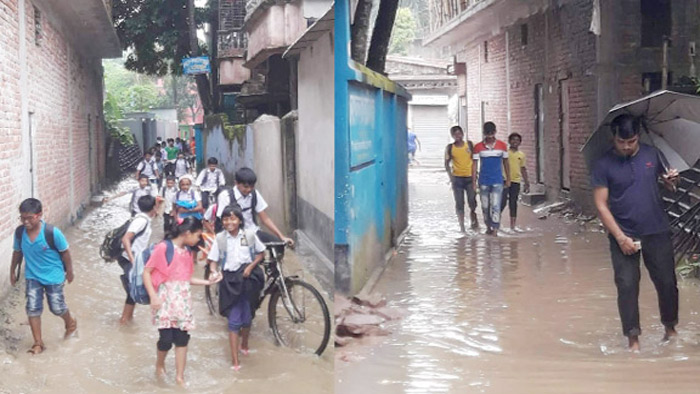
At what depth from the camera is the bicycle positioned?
20.7ft

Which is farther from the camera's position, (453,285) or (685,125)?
(453,285)

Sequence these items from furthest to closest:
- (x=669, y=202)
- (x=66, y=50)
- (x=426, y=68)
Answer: (x=426, y=68), (x=66, y=50), (x=669, y=202)

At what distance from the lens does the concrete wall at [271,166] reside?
1001cm

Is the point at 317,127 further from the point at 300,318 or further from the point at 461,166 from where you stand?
the point at 461,166

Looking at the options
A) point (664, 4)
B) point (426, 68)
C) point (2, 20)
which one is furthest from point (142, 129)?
point (2, 20)

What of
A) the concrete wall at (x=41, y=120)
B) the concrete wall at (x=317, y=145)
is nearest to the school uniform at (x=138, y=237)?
the concrete wall at (x=41, y=120)

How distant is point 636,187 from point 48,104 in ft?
22.4

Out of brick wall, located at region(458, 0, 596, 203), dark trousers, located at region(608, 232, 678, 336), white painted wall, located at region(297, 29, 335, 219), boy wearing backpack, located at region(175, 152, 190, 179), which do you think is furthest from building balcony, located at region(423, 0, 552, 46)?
dark trousers, located at region(608, 232, 678, 336)

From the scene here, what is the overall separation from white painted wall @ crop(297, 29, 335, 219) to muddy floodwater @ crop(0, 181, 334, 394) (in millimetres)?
1283

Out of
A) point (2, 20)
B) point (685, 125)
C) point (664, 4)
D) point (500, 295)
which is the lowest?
point (500, 295)

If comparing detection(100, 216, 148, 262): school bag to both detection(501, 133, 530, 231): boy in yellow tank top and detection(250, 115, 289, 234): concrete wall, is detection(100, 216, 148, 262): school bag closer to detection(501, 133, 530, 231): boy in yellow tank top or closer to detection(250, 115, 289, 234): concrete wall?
detection(250, 115, 289, 234): concrete wall

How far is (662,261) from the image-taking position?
6105 mm

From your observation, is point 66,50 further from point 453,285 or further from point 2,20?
point 453,285

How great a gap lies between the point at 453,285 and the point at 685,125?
9.90 ft
